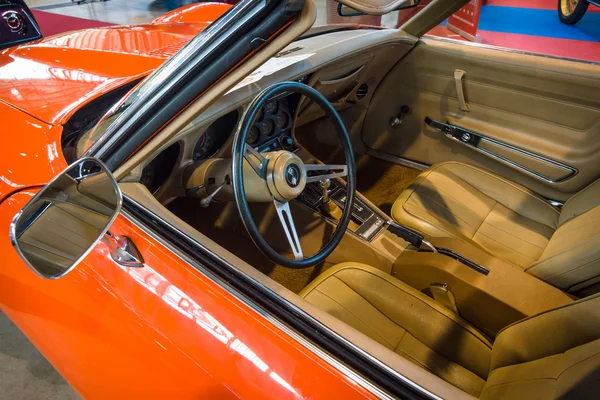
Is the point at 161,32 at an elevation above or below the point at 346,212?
above

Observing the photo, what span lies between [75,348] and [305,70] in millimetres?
1234

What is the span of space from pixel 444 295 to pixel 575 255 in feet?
1.45

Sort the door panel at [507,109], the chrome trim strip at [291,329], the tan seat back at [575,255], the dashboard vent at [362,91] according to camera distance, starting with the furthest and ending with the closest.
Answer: the dashboard vent at [362,91]
the door panel at [507,109]
the tan seat back at [575,255]
the chrome trim strip at [291,329]

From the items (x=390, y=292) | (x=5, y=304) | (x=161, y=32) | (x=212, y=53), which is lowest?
(x=390, y=292)

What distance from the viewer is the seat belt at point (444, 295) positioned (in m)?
1.51

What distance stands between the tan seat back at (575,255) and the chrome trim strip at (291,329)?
2.92ft

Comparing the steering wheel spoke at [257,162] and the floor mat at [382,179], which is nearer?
the steering wheel spoke at [257,162]

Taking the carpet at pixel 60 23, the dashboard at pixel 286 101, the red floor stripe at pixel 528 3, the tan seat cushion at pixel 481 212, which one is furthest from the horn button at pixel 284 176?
the red floor stripe at pixel 528 3

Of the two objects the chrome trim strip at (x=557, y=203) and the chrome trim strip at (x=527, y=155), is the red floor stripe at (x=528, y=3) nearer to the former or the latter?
the chrome trim strip at (x=527, y=155)

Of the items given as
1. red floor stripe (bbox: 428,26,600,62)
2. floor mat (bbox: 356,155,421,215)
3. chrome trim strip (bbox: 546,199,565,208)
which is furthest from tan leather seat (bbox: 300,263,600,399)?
red floor stripe (bbox: 428,26,600,62)

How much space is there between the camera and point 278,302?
0.96 m

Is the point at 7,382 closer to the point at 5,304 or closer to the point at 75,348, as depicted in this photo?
the point at 5,304

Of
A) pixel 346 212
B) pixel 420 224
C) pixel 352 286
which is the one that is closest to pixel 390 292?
pixel 352 286

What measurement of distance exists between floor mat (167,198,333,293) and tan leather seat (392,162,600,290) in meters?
0.53
